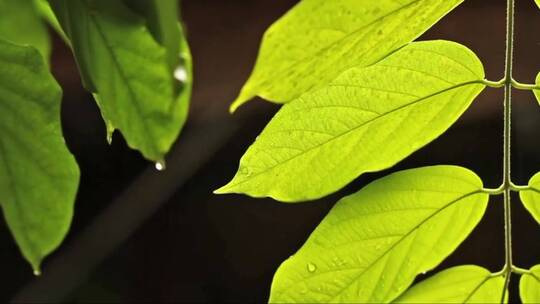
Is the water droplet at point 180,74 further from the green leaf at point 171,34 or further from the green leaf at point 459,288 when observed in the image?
the green leaf at point 459,288

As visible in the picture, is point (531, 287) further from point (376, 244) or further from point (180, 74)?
point (180, 74)

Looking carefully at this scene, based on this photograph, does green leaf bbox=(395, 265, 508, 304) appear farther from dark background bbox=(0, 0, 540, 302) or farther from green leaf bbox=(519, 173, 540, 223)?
dark background bbox=(0, 0, 540, 302)

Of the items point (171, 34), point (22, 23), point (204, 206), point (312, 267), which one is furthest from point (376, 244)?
point (204, 206)

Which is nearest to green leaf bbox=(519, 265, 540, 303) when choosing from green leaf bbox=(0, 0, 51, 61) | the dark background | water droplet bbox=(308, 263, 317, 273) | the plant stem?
the plant stem

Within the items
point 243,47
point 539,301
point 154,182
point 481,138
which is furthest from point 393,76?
point 154,182

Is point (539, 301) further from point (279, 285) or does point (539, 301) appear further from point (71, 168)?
point (71, 168)
